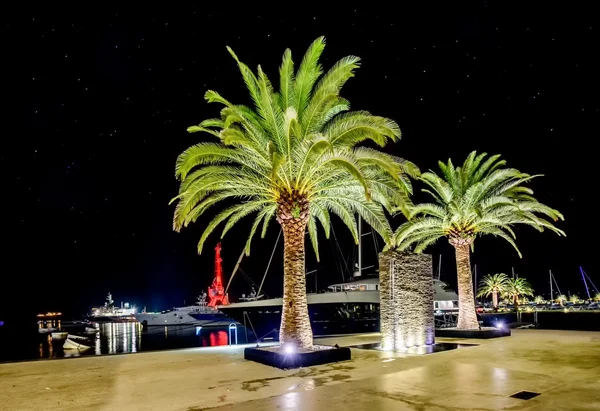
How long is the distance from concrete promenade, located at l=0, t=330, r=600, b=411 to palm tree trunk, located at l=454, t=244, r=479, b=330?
5144 mm

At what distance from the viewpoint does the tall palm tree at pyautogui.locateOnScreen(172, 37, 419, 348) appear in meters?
12.0

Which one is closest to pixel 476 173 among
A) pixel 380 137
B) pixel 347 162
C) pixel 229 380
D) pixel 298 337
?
pixel 380 137

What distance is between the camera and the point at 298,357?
11.1 m

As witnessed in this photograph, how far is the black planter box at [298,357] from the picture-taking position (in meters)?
11.0

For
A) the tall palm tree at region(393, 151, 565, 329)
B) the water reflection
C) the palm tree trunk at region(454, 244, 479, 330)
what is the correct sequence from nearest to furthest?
the tall palm tree at region(393, 151, 565, 329) → the palm tree trunk at region(454, 244, 479, 330) → the water reflection

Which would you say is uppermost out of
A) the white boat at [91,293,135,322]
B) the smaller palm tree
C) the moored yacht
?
the moored yacht

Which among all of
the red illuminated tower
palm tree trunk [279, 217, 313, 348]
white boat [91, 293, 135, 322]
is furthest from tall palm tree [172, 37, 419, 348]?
white boat [91, 293, 135, 322]

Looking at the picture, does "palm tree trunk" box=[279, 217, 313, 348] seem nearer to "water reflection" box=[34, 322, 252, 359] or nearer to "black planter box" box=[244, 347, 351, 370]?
"black planter box" box=[244, 347, 351, 370]

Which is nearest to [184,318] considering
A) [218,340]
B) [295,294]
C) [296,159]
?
[218,340]

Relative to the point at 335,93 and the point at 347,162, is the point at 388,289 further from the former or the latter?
the point at 335,93

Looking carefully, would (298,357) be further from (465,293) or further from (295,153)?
(465,293)

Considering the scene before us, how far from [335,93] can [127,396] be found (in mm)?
8780

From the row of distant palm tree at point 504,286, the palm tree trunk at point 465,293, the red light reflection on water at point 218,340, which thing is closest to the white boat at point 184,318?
the red light reflection on water at point 218,340

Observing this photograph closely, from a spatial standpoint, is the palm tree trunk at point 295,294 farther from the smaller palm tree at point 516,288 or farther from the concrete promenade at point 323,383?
the smaller palm tree at point 516,288
